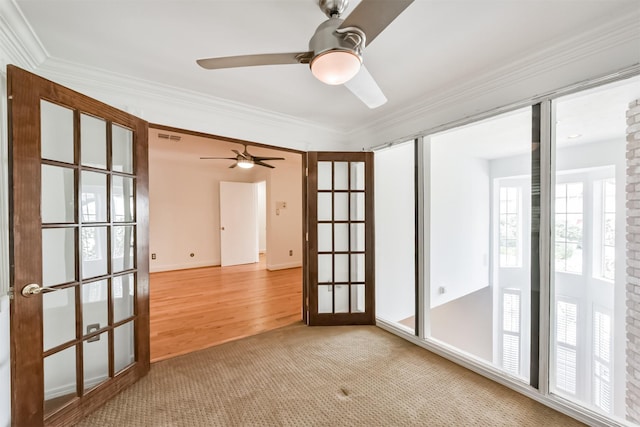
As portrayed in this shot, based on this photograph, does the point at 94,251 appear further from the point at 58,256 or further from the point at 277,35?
the point at 277,35

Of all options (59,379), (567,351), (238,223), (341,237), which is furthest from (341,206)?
(238,223)

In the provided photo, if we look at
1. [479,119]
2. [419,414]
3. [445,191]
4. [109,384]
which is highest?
[479,119]

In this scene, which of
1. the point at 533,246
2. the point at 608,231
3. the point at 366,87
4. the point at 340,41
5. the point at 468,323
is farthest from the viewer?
the point at 468,323

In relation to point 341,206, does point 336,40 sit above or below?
above

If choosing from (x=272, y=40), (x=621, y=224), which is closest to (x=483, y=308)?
(x=621, y=224)

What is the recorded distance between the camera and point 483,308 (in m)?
4.61

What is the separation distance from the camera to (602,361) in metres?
2.69

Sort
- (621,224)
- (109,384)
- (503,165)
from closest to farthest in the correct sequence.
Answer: (109,384), (621,224), (503,165)

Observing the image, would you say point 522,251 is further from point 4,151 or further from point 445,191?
point 4,151

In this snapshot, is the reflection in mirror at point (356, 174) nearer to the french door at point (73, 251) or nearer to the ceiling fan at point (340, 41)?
the ceiling fan at point (340, 41)

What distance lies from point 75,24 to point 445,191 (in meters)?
4.30

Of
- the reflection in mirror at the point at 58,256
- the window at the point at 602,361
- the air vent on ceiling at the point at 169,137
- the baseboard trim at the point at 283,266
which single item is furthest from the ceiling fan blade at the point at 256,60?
the baseboard trim at the point at 283,266

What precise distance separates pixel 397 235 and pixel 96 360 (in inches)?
124

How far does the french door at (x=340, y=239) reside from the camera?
3.02 m
